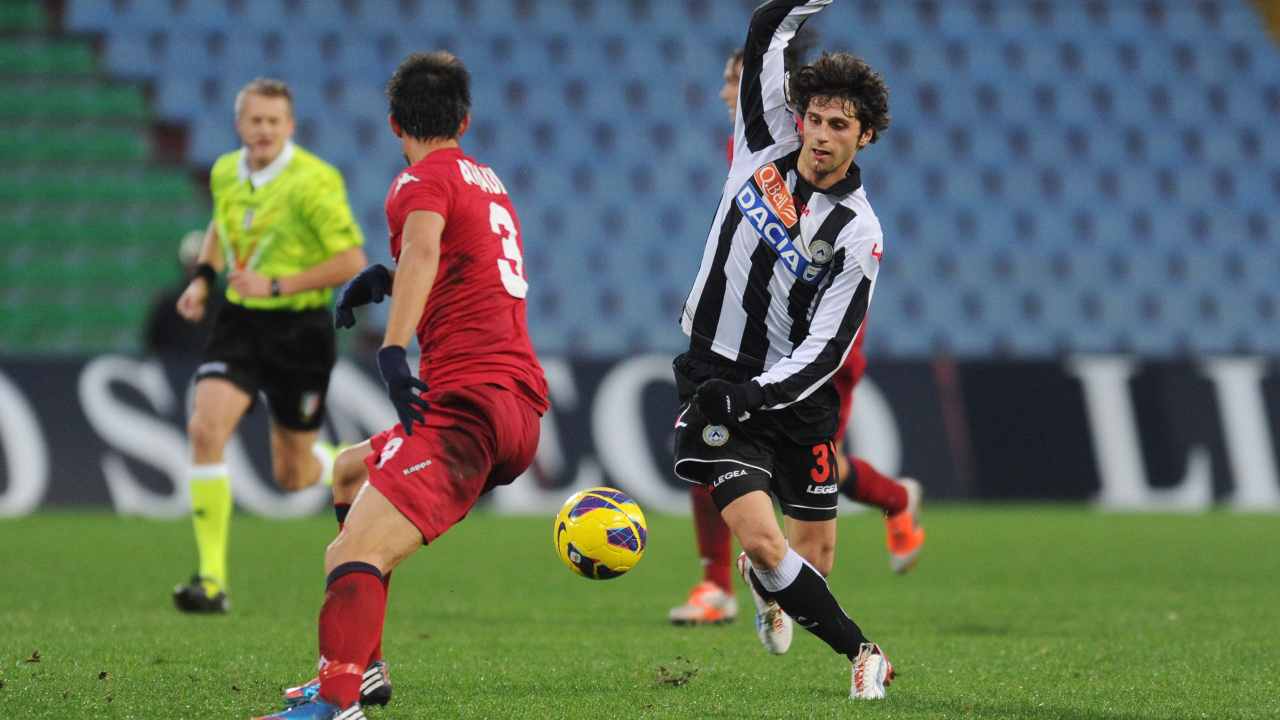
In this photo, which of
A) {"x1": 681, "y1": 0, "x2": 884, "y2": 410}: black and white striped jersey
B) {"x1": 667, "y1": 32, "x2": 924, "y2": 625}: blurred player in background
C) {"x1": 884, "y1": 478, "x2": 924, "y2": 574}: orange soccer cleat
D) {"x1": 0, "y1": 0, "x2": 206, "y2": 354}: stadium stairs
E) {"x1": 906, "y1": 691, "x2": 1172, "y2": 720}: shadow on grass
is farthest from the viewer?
{"x1": 0, "y1": 0, "x2": 206, "y2": 354}: stadium stairs

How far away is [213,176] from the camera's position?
7.60 meters

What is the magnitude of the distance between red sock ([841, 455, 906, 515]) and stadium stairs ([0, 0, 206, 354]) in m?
8.58

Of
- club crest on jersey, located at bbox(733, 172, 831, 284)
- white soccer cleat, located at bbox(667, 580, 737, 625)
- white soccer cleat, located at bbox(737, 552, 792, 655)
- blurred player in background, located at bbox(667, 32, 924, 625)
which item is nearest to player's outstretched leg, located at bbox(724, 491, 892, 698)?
white soccer cleat, located at bbox(737, 552, 792, 655)

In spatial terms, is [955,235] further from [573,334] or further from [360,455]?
[360,455]

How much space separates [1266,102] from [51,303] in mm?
12427

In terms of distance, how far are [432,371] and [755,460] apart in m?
1.09

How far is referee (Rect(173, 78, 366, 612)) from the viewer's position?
7234mm

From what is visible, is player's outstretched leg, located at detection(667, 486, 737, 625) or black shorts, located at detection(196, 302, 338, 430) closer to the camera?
player's outstretched leg, located at detection(667, 486, 737, 625)

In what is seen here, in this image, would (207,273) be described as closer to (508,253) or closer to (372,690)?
(508,253)

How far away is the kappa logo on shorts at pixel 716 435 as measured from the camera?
16.6ft

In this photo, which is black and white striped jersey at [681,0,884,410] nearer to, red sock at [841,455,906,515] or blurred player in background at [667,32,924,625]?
blurred player in background at [667,32,924,625]

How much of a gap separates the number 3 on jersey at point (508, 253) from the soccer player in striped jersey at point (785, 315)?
621mm

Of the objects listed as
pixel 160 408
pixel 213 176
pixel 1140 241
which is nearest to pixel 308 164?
pixel 213 176

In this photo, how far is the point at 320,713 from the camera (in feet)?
13.3
